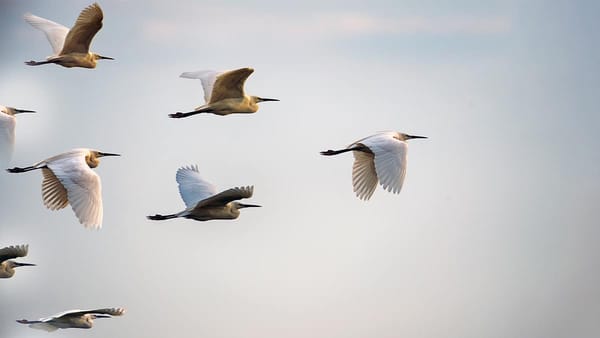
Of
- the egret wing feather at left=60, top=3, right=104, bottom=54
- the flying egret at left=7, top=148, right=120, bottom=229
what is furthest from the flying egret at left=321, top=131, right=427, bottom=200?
the egret wing feather at left=60, top=3, right=104, bottom=54

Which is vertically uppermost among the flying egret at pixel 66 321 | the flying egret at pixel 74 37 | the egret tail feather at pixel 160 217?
the flying egret at pixel 74 37

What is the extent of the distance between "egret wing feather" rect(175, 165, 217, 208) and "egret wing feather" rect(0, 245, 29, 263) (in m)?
1.65

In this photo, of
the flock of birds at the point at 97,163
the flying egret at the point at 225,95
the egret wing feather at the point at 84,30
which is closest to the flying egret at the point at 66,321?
the flock of birds at the point at 97,163

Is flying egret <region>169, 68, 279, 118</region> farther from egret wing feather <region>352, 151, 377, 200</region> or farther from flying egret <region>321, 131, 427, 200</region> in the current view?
egret wing feather <region>352, 151, 377, 200</region>

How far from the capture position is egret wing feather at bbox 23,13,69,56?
1657cm

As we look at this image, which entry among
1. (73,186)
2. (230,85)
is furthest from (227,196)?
(230,85)

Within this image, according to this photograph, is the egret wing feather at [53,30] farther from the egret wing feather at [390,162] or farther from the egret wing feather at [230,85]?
the egret wing feather at [390,162]

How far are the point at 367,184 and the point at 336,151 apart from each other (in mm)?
524

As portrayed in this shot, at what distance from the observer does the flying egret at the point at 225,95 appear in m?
15.0

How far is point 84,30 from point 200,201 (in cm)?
232

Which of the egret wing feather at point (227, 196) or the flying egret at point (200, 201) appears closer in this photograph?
the egret wing feather at point (227, 196)

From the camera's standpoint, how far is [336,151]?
49.0 ft

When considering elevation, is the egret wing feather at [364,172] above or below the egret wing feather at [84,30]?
below

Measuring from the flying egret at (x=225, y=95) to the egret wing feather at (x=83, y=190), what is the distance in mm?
1553
